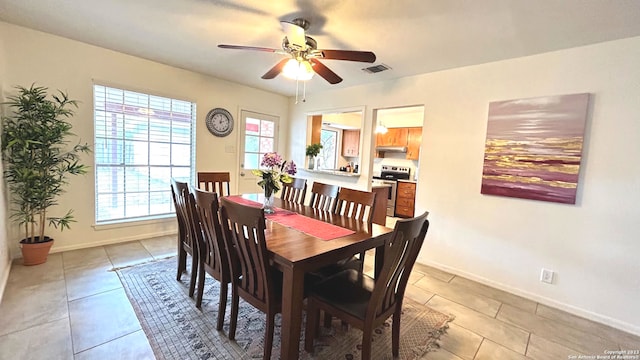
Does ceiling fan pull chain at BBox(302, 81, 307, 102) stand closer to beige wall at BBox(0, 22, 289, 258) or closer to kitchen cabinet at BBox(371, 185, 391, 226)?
beige wall at BBox(0, 22, 289, 258)

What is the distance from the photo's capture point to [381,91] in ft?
12.5

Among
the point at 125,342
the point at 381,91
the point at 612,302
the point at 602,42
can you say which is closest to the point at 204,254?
the point at 125,342

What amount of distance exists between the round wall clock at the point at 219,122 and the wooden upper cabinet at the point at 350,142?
3.79 meters

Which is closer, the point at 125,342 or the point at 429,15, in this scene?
the point at 125,342

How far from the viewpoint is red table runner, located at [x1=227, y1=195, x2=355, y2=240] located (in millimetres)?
1880

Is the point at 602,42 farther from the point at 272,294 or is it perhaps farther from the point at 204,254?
the point at 204,254

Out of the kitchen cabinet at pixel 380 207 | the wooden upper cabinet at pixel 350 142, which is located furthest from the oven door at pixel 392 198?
the wooden upper cabinet at pixel 350 142

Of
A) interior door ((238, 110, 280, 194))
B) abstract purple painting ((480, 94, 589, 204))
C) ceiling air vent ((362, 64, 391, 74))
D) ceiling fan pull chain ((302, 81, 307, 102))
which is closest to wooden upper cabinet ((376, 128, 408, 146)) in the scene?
ceiling fan pull chain ((302, 81, 307, 102))

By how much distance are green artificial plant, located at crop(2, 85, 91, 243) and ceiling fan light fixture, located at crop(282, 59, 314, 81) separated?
2435mm

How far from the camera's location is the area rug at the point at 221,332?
5.65 ft

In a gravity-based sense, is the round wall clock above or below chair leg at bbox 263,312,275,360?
above

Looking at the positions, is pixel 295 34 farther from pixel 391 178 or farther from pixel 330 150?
pixel 330 150

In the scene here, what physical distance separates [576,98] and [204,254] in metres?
3.54

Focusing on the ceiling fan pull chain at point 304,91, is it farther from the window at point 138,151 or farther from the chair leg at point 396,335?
the chair leg at point 396,335
